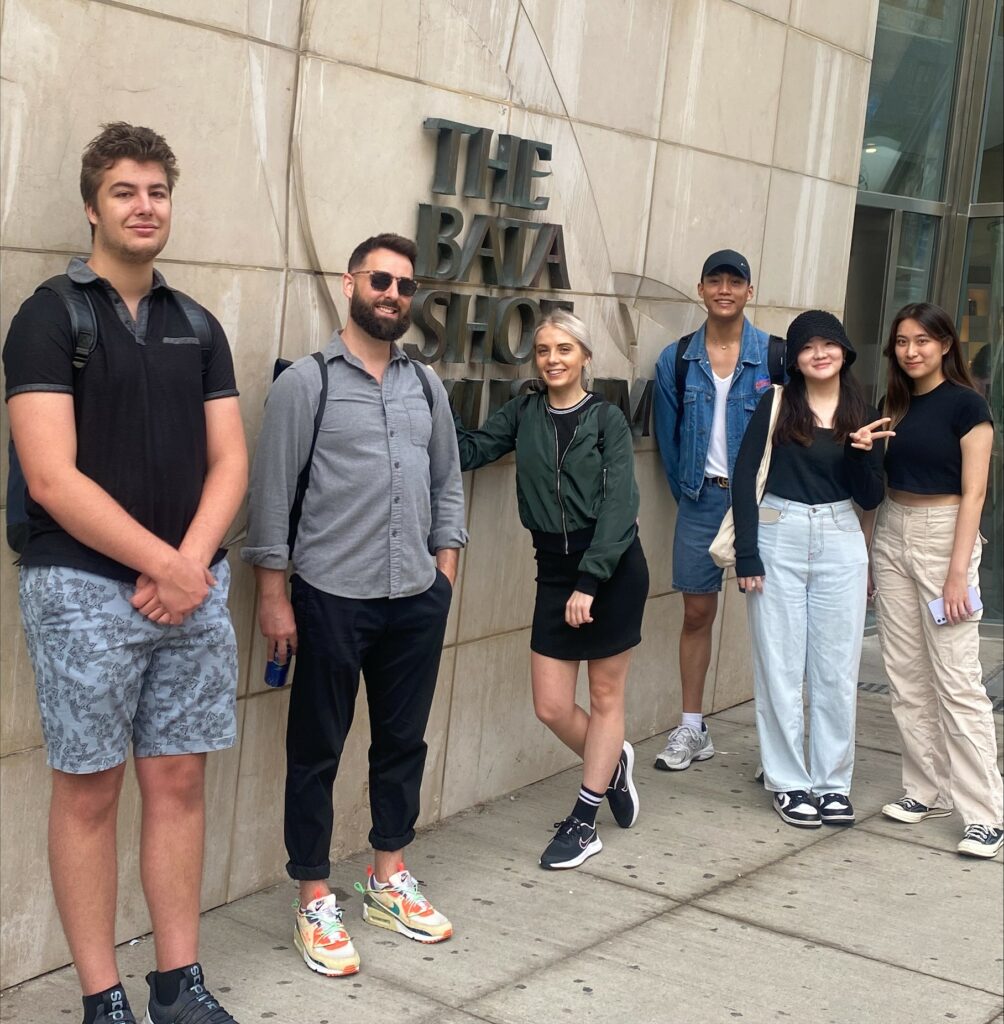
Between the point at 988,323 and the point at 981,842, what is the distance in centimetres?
488

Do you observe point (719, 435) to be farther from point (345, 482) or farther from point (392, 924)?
point (392, 924)

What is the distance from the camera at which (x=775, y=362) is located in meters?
6.36

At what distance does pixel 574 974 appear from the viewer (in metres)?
4.43

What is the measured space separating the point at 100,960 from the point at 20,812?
0.59 m

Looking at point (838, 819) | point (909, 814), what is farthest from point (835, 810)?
point (909, 814)

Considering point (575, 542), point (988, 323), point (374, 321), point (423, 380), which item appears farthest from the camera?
point (988, 323)

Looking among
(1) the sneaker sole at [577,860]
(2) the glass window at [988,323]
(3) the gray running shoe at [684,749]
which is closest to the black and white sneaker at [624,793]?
(1) the sneaker sole at [577,860]

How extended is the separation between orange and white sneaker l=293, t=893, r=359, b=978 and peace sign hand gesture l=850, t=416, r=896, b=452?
8.30ft

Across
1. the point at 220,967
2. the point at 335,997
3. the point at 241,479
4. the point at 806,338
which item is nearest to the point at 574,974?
the point at 335,997

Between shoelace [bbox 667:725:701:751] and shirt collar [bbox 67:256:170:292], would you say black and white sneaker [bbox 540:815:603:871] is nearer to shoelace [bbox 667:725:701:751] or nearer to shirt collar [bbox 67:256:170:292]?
shoelace [bbox 667:725:701:751]

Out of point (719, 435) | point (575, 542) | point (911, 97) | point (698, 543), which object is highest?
point (911, 97)

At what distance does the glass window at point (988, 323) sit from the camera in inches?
376

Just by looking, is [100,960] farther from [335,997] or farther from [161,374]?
[161,374]

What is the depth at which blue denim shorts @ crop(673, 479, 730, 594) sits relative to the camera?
642 centimetres
